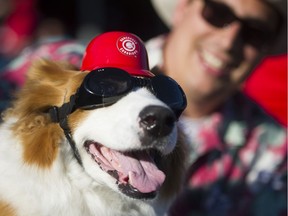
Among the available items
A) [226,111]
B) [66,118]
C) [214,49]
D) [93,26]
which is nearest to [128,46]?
[66,118]

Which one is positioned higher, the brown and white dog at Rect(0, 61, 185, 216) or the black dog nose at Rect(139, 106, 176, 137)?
the black dog nose at Rect(139, 106, 176, 137)

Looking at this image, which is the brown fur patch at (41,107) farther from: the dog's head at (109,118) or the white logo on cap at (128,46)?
the white logo on cap at (128,46)

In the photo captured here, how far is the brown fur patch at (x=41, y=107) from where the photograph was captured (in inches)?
75.9

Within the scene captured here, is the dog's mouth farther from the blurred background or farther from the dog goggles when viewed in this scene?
the blurred background

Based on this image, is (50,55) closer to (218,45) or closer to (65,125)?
(218,45)

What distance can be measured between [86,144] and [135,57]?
0.92 ft

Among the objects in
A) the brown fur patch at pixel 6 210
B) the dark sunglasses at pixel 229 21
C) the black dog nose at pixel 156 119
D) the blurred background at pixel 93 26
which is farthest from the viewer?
the blurred background at pixel 93 26

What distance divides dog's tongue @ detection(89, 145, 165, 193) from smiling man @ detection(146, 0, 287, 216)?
1041mm

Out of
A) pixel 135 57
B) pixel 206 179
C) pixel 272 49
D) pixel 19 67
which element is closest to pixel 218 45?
pixel 272 49

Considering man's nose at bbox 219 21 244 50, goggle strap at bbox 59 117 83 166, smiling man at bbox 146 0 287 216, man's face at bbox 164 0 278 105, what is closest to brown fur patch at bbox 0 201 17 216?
goggle strap at bbox 59 117 83 166

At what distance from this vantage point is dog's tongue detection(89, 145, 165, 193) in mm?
1868

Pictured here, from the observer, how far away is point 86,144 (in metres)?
1.94

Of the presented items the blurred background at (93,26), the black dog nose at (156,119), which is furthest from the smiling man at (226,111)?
the black dog nose at (156,119)

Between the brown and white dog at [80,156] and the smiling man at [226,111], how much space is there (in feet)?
3.29
